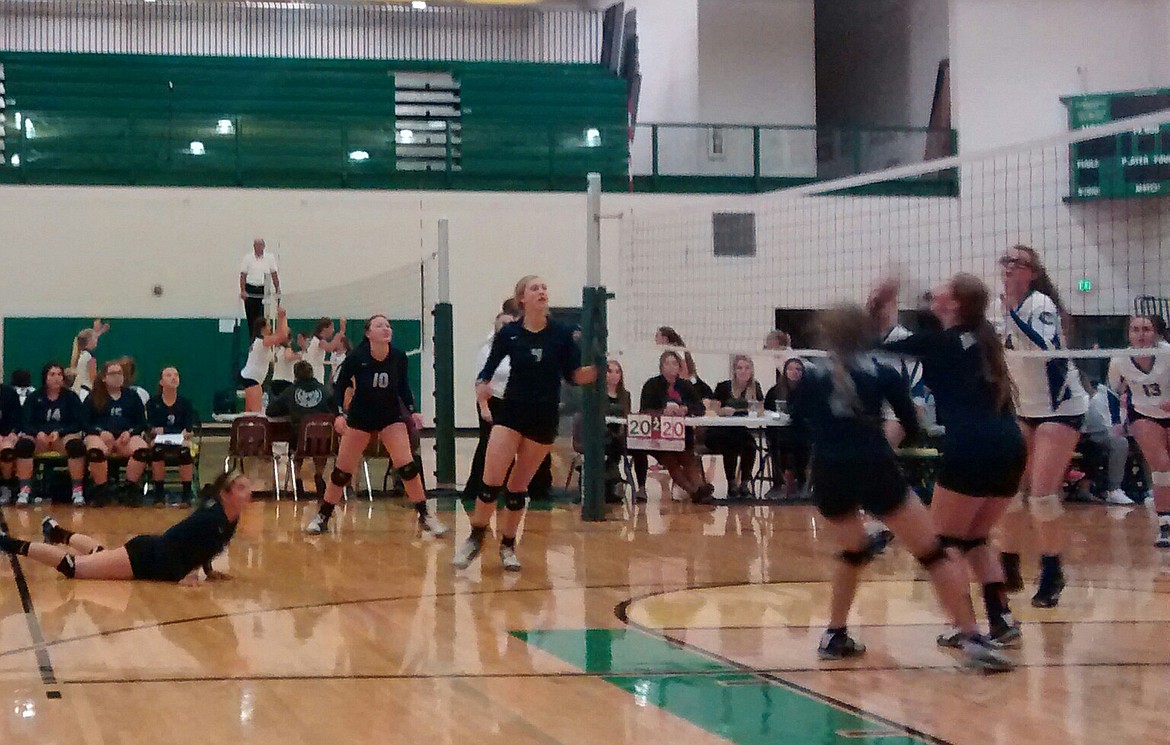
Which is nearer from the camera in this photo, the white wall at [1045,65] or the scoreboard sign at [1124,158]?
the scoreboard sign at [1124,158]

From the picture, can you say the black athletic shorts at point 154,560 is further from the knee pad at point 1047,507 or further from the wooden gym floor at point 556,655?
the knee pad at point 1047,507

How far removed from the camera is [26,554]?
23.4ft

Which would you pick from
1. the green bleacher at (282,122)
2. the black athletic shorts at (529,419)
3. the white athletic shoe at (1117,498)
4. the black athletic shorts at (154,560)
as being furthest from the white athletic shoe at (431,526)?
the green bleacher at (282,122)

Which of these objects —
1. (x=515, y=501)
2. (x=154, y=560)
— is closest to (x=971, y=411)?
(x=515, y=501)

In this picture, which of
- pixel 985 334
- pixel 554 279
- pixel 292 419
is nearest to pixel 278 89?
pixel 554 279

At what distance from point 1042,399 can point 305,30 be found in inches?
770

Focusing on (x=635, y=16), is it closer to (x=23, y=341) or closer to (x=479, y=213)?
(x=479, y=213)

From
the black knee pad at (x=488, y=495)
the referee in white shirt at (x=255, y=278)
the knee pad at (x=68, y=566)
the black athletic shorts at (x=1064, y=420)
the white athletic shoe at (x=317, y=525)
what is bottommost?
the white athletic shoe at (x=317, y=525)

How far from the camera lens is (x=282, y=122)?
Result: 18.6 metres

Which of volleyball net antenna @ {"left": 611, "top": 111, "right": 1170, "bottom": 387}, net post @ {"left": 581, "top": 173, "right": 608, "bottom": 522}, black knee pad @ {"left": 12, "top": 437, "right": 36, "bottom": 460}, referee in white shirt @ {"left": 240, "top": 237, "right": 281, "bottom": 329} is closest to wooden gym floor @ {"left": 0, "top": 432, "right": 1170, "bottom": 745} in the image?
net post @ {"left": 581, "top": 173, "right": 608, "bottom": 522}

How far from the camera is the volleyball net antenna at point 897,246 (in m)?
15.6

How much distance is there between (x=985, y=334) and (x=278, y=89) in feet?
56.4

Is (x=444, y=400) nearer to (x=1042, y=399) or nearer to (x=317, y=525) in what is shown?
(x=317, y=525)

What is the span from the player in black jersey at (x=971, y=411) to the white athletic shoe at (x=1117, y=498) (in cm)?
792
